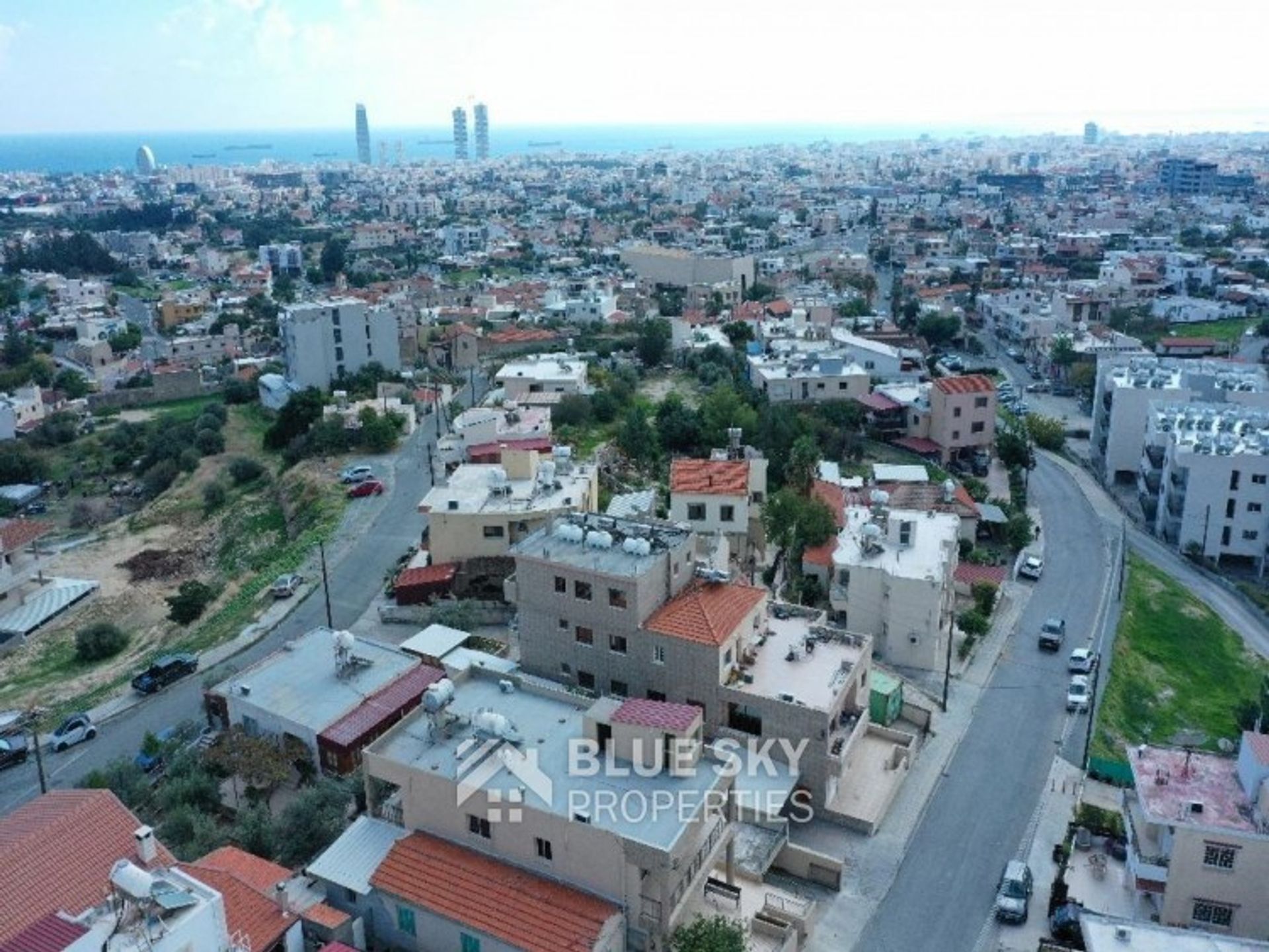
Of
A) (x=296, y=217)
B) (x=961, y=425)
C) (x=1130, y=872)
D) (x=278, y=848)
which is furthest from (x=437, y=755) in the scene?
(x=296, y=217)

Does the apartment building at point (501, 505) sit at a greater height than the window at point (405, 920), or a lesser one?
greater

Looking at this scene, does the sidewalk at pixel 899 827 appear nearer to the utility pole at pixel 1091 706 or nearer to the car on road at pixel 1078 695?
the car on road at pixel 1078 695

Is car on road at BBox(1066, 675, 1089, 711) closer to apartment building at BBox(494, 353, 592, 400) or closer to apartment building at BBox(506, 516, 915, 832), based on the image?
apartment building at BBox(506, 516, 915, 832)

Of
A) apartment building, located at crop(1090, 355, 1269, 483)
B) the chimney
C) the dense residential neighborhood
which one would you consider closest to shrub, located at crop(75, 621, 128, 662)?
the dense residential neighborhood

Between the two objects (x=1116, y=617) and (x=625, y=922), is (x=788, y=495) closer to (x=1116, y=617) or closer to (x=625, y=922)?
(x=1116, y=617)

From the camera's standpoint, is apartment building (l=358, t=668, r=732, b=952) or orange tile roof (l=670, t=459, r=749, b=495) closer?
apartment building (l=358, t=668, r=732, b=952)

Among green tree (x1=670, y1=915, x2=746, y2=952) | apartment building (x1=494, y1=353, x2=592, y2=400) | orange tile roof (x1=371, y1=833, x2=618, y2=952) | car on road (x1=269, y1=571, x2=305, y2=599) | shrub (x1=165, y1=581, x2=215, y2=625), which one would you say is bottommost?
shrub (x1=165, y1=581, x2=215, y2=625)

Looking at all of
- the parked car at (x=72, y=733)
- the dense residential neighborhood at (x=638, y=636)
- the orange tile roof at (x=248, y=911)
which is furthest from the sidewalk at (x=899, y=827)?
the parked car at (x=72, y=733)
